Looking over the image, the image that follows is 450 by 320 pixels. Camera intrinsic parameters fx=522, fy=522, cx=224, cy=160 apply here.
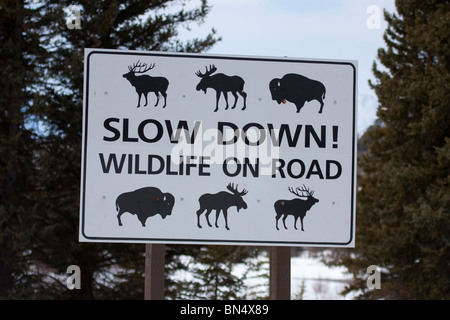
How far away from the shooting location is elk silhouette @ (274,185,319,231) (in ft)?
9.16

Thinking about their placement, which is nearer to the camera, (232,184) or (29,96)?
(232,184)

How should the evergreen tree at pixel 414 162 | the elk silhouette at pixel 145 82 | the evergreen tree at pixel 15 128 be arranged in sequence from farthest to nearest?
1. the evergreen tree at pixel 414 162
2. the evergreen tree at pixel 15 128
3. the elk silhouette at pixel 145 82

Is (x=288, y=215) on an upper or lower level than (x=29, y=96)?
lower

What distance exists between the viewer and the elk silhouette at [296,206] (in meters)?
2.79

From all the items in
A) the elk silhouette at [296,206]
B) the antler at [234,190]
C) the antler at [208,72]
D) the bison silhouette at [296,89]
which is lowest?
the elk silhouette at [296,206]

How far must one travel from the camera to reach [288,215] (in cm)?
279

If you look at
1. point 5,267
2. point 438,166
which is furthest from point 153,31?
point 438,166

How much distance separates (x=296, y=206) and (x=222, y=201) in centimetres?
40

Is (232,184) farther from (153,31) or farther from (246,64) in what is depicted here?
(153,31)

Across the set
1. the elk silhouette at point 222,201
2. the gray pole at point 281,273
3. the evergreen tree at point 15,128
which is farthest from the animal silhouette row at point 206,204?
the evergreen tree at point 15,128

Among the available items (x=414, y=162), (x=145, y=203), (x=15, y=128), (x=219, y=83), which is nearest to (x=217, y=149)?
(x=219, y=83)

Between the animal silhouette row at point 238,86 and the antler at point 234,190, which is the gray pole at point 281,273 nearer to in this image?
the antler at point 234,190
